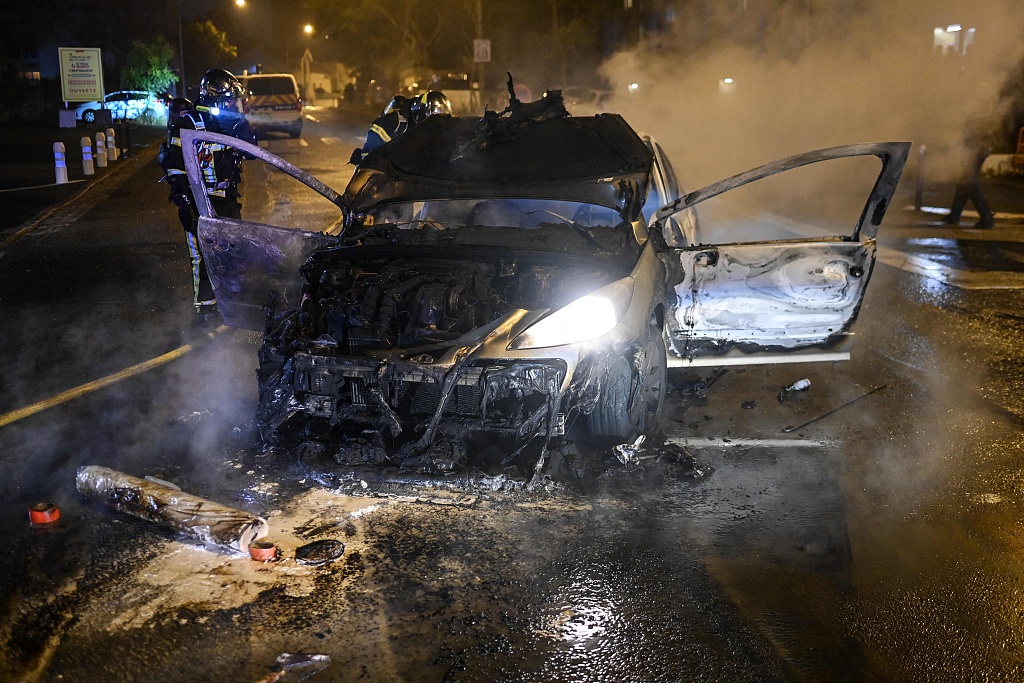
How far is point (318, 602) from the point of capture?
11.3ft

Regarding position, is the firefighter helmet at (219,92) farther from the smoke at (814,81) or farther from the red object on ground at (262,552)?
the smoke at (814,81)

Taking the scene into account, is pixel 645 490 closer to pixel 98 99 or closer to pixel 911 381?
pixel 911 381

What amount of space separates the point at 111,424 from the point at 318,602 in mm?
2435

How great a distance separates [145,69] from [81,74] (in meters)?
21.1

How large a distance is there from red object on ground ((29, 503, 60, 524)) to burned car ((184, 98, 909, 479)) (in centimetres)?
110

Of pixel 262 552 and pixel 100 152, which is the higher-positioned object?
pixel 100 152

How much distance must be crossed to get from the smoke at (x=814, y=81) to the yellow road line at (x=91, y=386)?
304 inches

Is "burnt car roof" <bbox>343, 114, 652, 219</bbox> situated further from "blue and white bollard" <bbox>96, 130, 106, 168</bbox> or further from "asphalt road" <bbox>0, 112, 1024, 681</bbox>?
"blue and white bollard" <bbox>96, 130, 106, 168</bbox>

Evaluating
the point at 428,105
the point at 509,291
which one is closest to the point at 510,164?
the point at 509,291

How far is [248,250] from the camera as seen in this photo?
579cm

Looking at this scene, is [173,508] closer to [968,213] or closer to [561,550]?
[561,550]

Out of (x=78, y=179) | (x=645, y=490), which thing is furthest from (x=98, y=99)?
(x=645, y=490)

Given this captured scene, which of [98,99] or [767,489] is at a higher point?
[98,99]

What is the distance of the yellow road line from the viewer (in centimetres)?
536
